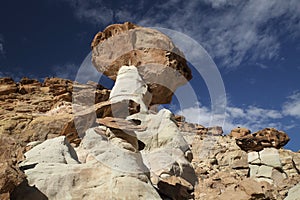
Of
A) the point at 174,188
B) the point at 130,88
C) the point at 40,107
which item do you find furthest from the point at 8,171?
the point at 40,107

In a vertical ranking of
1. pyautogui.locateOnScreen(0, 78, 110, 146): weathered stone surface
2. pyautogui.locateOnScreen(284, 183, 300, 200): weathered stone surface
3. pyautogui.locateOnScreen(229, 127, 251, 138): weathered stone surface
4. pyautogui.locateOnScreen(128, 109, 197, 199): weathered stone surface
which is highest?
pyautogui.locateOnScreen(229, 127, 251, 138): weathered stone surface

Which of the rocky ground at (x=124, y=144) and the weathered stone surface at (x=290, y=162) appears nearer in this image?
the rocky ground at (x=124, y=144)

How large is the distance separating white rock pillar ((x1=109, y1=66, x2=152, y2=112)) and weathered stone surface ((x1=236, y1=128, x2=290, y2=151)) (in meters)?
13.5

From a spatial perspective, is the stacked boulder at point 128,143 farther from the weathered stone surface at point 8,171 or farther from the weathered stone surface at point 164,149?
the weathered stone surface at point 8,171

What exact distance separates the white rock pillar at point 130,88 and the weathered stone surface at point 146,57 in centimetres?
125

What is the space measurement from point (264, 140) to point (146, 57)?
49.2 feet

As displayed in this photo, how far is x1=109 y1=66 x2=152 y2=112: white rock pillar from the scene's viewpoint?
17.2m

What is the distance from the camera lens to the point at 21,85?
26828 millimetres

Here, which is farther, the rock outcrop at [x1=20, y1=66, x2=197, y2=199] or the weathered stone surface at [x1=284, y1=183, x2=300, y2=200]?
the weathered stone surface at [x1=284, y1=183, x2=300, y2=200]

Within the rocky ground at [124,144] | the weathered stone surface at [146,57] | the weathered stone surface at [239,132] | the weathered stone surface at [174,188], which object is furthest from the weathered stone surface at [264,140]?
the weathered stone surface at [174,188]

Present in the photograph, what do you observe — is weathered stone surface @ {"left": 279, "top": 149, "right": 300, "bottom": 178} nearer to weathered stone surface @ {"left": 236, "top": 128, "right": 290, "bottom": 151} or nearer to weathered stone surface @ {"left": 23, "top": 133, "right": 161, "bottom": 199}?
weathered stone surface @ {"left": 236, "top": 128, "right": 290, "bottom": 151}

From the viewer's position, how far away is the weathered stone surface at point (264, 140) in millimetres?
29094

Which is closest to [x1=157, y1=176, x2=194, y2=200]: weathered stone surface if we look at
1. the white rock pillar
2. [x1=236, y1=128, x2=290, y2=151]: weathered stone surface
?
the white rock pillar

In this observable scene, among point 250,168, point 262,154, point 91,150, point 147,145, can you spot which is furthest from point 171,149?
point 262,154
